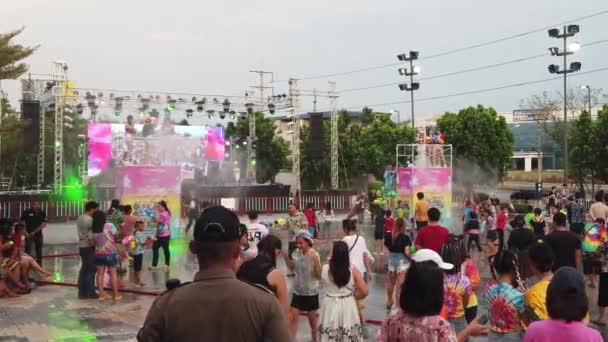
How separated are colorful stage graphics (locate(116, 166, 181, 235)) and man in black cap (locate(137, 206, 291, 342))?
58.0 feet

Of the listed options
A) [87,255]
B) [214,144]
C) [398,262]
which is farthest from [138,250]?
[214,144]

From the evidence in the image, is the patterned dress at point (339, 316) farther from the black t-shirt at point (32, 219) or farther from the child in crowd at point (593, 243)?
the black t-shirt at point (32, 219)

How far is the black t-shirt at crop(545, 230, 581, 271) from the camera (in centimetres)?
829

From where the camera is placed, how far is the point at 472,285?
6.49 metres

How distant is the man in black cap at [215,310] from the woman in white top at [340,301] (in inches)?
154

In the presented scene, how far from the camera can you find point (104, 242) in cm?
1166

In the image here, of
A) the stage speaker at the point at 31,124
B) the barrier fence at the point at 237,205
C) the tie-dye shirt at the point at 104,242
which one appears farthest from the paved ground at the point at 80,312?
the stage speaker at the point at 31,124

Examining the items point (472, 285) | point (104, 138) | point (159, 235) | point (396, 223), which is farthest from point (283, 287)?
point (104, 138)

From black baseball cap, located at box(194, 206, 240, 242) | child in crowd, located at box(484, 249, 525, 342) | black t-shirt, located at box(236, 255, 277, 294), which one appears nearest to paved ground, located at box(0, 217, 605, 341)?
black t-shirt, located at box(236, 255, 277, 294)

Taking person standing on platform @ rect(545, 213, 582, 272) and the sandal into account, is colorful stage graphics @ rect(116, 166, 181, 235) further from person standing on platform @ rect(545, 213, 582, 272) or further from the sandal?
person standing on platform @ rect(545, 213, 582, 272)

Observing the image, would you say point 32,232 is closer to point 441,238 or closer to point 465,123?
point 441,238

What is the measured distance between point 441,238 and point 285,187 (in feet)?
97.4

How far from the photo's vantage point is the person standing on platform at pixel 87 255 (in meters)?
12.0

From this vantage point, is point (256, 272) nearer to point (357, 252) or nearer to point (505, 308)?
point (505, 308)
